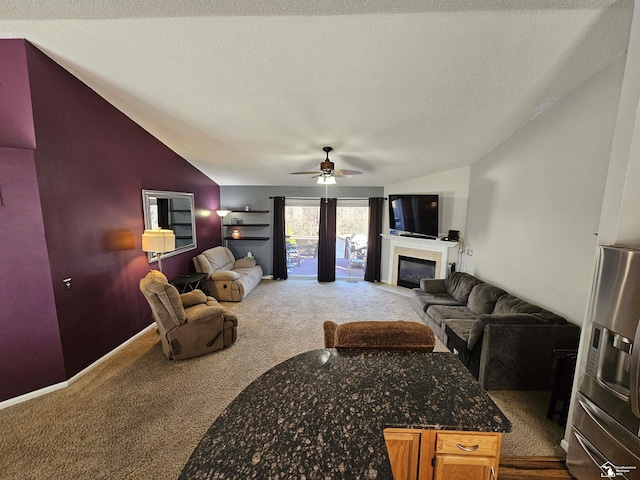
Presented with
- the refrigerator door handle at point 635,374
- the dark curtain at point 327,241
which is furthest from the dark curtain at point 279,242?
the refrigerator door handle at point 635,374

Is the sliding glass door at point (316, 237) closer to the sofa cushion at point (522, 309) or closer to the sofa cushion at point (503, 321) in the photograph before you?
the sofa cushion at point (522, 309)

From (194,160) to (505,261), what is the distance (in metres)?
5.29

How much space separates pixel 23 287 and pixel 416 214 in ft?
17.5

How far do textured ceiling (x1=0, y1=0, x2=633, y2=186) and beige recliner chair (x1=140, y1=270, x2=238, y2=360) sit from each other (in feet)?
6.56

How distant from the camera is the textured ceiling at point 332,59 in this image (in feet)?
5.29

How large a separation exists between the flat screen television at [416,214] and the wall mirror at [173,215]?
4.11 m

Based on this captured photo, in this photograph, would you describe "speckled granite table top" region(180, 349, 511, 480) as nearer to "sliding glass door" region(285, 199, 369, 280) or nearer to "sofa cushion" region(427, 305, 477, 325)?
"sofa cushion" region(427, 305, 477, 325)

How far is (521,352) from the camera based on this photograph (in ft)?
7.84

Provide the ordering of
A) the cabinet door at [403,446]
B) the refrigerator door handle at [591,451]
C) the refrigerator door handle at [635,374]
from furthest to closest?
1. the refrigerator door handle at [591,451]
2. the refrigerator door handle at [635,374]
3. the cabinet door at [403,446]

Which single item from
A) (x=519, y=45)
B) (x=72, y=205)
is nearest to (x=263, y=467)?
(x=519, y=45)

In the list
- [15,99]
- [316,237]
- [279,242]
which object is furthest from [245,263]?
[15,99]

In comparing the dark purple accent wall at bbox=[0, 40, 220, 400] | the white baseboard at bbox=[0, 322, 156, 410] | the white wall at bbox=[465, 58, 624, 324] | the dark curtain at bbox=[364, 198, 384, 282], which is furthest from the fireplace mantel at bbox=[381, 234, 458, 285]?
the white baseboard at bbox=[0, 322, 156, 410]

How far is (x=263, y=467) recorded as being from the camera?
77 cm

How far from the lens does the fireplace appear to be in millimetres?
5202
